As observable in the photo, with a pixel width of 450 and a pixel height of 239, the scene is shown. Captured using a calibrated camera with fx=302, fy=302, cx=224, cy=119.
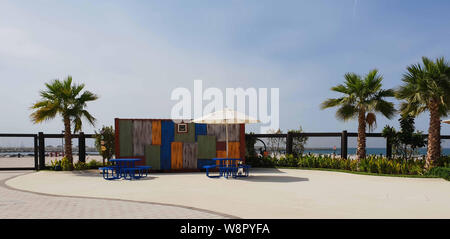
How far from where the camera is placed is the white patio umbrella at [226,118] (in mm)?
10855

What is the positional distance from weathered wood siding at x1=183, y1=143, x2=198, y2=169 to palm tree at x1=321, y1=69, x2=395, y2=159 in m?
6.06

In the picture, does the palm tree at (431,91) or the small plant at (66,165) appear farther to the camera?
the small plant at (66,165)

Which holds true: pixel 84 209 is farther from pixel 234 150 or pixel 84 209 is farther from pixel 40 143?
pixel 40 143

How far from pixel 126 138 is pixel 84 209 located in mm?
7737

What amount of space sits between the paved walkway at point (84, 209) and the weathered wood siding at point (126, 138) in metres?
6.25

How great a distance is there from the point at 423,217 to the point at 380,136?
1035 cm

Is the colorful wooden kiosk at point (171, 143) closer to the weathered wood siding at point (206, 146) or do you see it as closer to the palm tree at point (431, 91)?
the weathered wood siding at point (206, 146)

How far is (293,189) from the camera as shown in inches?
323

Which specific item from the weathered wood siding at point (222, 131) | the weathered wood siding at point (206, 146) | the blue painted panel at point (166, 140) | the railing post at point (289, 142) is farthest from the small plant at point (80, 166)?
the railing post at point (289, 142)

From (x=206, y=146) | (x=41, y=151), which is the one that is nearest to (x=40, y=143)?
(x=41, y=151)

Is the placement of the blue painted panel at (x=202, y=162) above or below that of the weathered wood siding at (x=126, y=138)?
below

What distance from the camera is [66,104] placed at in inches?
542

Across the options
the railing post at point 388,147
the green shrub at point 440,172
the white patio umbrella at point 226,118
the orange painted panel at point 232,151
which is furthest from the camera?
the railing post at point 388,147
